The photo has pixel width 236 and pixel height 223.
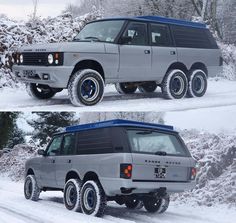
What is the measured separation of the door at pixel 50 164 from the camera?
9551mm

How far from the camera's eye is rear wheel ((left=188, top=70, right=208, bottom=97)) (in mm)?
10125

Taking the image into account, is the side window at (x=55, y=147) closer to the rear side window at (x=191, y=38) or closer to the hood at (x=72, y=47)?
the hood at (x=72, y=47)

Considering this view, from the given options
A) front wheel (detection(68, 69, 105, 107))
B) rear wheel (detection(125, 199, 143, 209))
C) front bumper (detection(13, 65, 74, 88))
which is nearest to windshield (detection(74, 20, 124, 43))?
front wheel (detection(68, 69, 105, 107))

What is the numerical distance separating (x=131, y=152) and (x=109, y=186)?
60cm

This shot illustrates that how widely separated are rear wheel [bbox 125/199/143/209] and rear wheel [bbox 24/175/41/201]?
1883 millimetres

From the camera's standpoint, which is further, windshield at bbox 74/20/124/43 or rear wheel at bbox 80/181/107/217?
windshield at bbox 74/20/124/43

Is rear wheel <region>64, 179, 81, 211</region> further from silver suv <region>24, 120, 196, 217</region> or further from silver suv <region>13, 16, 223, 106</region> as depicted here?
silver suv <region>13, 16, 223, 106</region>

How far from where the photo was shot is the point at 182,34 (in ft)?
34.3

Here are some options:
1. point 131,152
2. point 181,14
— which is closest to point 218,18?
point 181,14

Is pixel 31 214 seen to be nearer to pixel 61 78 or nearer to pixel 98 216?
pixel 98 216

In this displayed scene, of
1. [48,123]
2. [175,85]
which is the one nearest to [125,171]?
[175,85]

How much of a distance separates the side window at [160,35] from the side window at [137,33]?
21 cm

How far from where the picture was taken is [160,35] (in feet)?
33.5

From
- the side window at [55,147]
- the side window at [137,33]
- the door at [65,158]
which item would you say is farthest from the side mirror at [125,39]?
the side window at [55,147]
